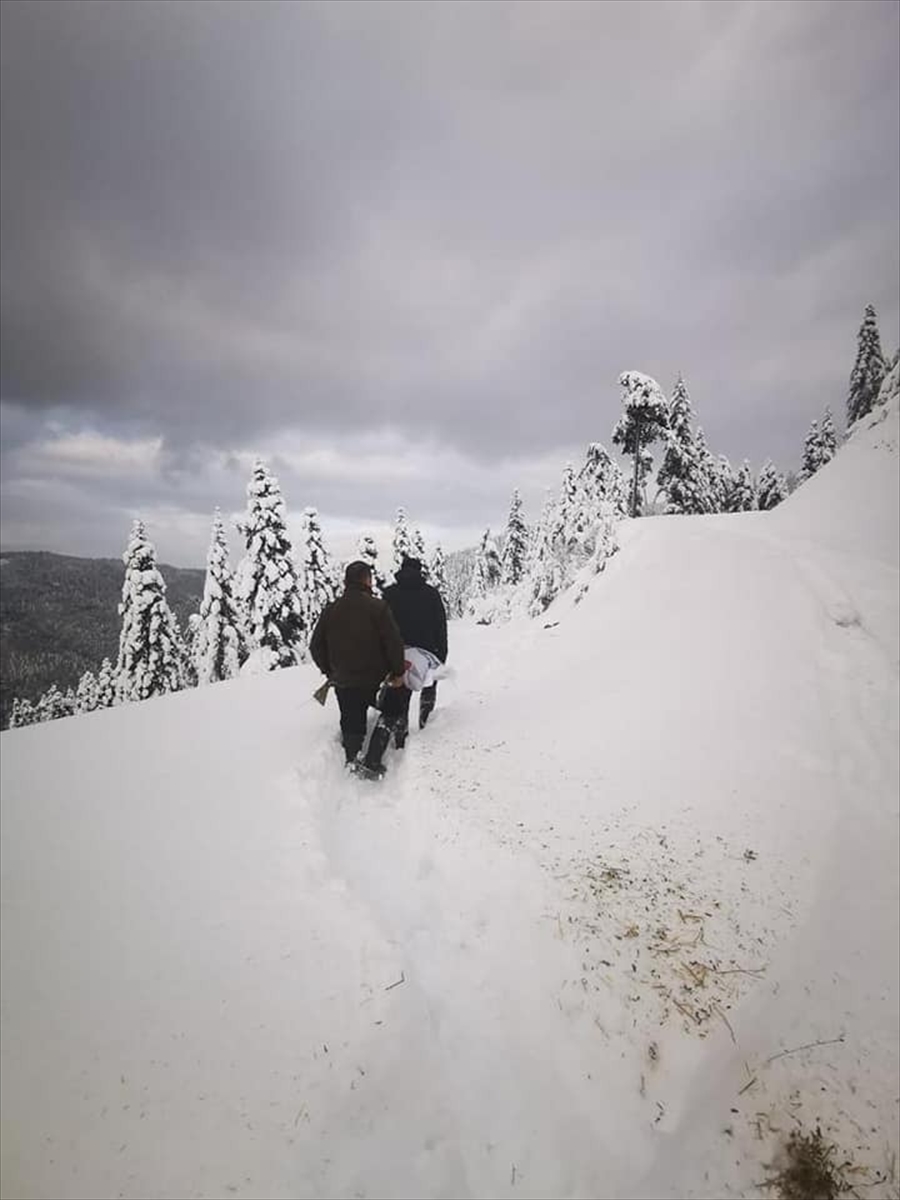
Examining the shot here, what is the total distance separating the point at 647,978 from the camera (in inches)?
151

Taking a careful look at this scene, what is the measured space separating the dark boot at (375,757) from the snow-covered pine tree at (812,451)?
192 ft

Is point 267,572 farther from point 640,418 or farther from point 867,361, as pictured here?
point 867,361

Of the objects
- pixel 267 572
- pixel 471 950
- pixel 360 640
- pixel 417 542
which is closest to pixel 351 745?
pixel 360 640

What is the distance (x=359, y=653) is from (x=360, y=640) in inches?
6.2

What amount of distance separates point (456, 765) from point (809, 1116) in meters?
4.32

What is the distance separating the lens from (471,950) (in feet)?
13.4

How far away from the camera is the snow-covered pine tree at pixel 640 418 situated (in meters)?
31.3

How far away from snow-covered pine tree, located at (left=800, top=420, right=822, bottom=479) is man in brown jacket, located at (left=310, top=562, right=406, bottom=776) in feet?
191

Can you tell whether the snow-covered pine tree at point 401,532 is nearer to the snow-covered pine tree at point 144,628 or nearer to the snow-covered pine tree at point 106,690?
the snow-covered pine tree at point 144,628

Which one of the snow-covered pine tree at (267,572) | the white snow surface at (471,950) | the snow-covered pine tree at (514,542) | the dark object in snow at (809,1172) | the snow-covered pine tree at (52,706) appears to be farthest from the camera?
the snow-covered pine tree at (52,706)

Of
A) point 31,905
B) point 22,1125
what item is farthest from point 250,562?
point 22,1125

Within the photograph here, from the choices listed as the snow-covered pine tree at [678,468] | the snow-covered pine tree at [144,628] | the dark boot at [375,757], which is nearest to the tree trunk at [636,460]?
the snow-covered pine tree at [678,468]

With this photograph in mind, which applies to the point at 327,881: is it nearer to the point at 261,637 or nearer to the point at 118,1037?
the point at 118,1037

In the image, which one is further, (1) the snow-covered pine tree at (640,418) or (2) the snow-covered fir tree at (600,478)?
(2) the snow-covered fir tree at (600,478)
